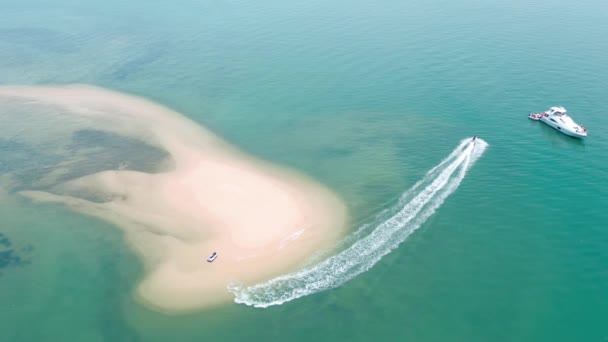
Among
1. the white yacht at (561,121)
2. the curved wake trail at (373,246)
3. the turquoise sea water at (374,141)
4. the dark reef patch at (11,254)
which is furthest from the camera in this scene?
the white yacht at (561,121)

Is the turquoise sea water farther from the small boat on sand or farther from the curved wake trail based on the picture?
the small boat on sand

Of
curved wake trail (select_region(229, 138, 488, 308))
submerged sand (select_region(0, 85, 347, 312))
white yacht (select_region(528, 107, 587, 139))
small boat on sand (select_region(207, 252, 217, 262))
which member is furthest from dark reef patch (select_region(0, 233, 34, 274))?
white yacht (select_region(528, 107, 587, 139))

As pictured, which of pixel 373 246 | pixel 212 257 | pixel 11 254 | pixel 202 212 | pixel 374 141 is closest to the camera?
pixel 212 257

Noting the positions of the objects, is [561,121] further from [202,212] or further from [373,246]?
[202,212]

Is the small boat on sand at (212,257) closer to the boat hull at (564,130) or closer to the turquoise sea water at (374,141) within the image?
the turquoise sea water at (374,141)

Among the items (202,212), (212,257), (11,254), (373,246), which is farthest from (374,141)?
(11,254)

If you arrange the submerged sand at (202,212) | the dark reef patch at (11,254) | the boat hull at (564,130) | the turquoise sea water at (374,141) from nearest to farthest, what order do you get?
the turquoise sea water at (374,141) < the submerged sand at (202,212) < the dark reef patch at (11,254) < the boat hull at (564,130)

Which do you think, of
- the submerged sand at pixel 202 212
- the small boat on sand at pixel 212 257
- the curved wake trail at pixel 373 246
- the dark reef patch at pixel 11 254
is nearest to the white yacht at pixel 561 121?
the curved wake trail at pixel 373 246
